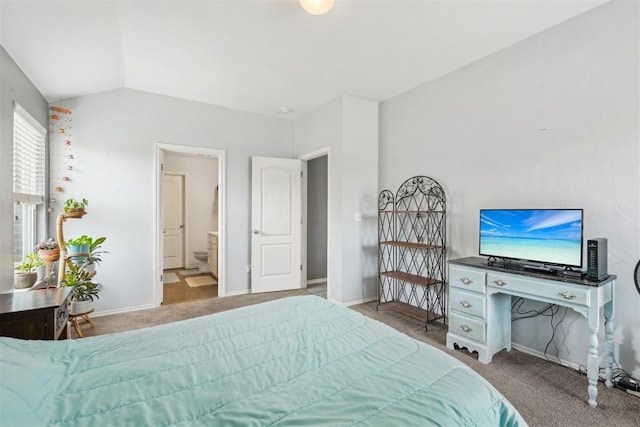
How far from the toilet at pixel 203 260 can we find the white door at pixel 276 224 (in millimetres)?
1911

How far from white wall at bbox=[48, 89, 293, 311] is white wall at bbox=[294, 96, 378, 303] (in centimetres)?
158

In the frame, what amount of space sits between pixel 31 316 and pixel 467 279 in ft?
9.88

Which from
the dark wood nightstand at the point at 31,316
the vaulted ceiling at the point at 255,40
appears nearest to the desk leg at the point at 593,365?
the vaulted ceiling at the point at 255,40

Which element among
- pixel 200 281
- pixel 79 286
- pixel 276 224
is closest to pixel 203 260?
pixel 200 281

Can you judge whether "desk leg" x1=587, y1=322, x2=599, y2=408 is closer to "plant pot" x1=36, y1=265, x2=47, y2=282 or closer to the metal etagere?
the metal etagere

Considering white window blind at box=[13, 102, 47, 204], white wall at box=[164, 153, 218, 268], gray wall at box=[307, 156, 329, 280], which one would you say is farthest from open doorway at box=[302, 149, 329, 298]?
white window blind at box=[13, 102, 47, 204]

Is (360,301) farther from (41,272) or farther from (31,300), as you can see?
(41,272)

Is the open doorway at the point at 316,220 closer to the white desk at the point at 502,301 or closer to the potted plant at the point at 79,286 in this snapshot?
the white desk at the point at 502,301

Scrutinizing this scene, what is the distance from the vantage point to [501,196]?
273 cm

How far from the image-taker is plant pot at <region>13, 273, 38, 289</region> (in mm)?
2344

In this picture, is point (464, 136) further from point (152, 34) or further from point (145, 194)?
point (145, 194)

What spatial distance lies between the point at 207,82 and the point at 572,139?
138 inches

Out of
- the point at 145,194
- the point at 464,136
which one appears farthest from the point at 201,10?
the point at 464,136

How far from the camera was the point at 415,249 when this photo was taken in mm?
3479
